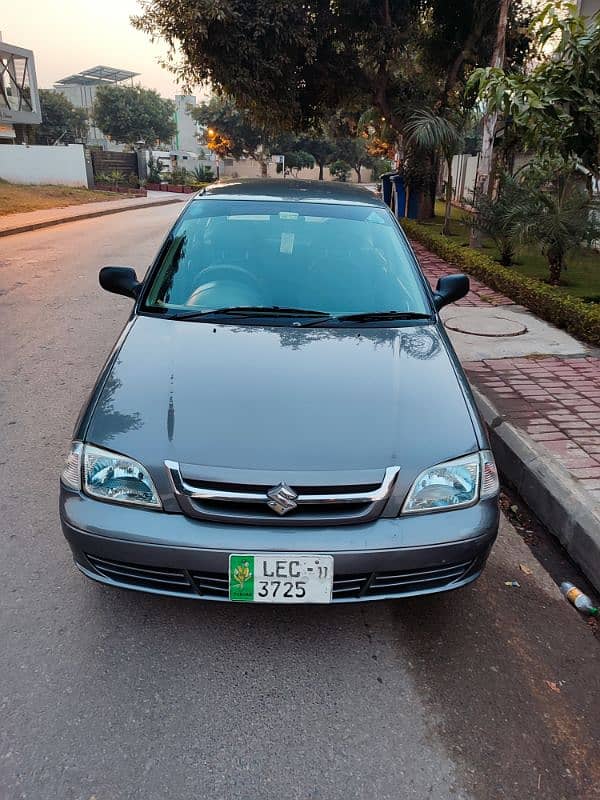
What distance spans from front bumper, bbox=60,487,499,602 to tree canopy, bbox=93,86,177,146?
220ft

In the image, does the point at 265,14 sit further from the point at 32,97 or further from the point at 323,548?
the point at 32,97

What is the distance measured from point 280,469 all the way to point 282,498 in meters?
0.10

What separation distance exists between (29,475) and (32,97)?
44.9 m

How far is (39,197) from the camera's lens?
2323cm

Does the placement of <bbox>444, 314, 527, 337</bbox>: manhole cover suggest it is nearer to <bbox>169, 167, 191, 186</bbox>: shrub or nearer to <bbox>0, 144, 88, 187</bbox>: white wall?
<bbox>0, 144, 88, 187</bbox>: white wall

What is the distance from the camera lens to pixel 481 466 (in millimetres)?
2332

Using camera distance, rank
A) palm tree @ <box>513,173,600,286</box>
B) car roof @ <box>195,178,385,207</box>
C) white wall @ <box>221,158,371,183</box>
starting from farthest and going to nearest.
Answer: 1. white wall @ <box>221,158,371,183</box>
2. palm tree @ <box>513,173,600,286</box>
3. car roof @ <box>195,178,385,207</box>

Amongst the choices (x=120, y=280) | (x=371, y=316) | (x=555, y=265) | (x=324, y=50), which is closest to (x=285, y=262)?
(x=371, y=316)

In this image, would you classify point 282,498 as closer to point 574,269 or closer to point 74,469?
point 74,469

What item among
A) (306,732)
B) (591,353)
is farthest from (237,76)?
(306,732)

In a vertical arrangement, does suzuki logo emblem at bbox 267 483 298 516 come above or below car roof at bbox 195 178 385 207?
below

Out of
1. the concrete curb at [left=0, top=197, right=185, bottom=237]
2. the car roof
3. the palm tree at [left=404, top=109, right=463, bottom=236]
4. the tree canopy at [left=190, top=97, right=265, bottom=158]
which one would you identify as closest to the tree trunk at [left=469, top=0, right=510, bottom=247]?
the palm tree at [left=404, top=109, right=463, bottom=236]

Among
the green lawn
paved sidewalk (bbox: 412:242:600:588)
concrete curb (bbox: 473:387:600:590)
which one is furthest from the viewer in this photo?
the green lawn

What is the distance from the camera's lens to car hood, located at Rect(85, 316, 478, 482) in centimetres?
221
